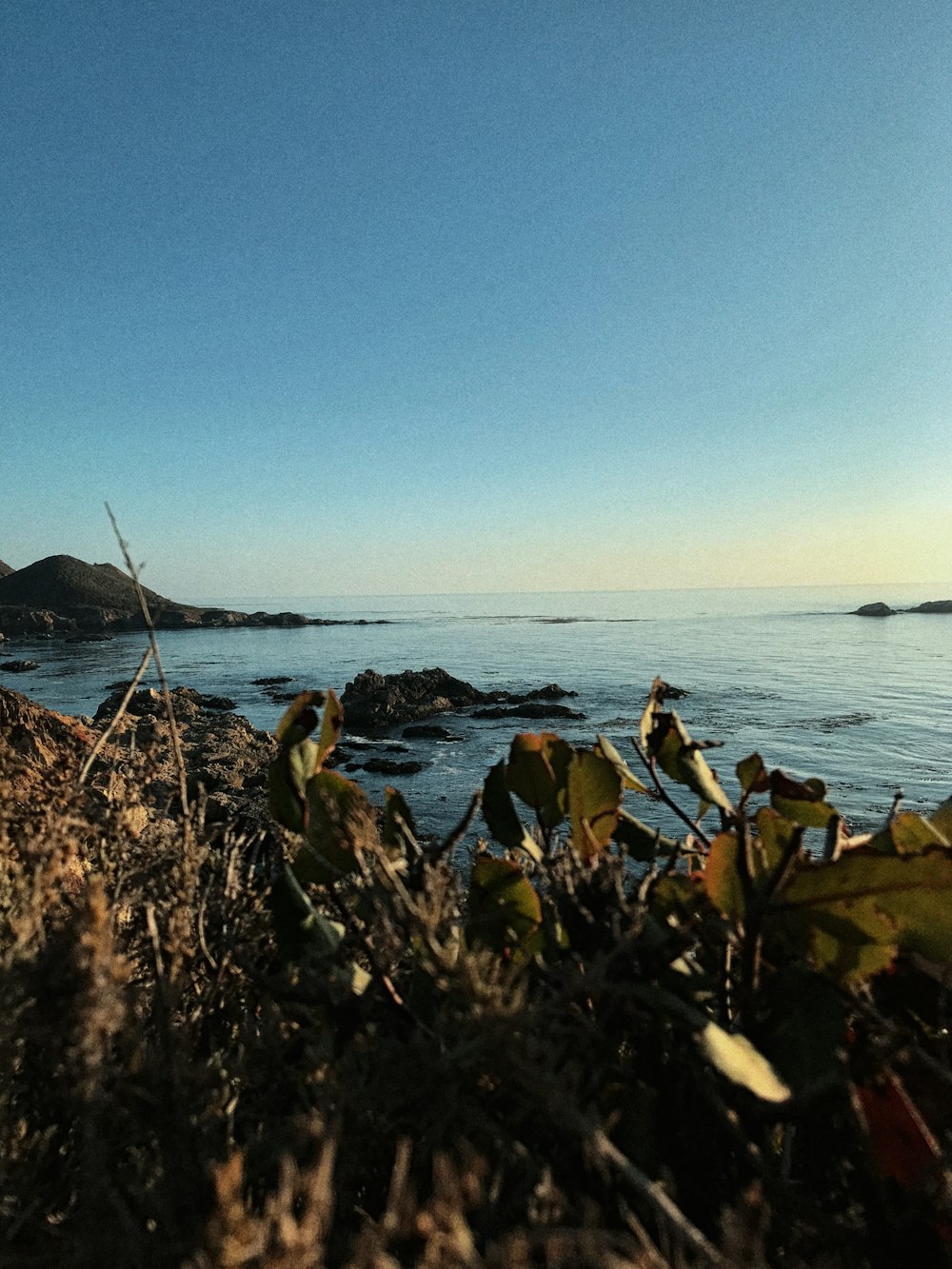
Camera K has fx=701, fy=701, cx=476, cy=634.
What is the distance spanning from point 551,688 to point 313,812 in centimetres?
2799

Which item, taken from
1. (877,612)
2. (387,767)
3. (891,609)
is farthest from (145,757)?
(891,609)

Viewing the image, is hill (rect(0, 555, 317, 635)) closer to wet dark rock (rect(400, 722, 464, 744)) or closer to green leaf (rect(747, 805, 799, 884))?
wet dark rock (rect(400, 722, 464, 744))

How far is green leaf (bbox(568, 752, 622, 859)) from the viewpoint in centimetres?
112

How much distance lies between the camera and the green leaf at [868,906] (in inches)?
29.9

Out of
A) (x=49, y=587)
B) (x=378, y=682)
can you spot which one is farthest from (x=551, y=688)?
(x=49, y=587)

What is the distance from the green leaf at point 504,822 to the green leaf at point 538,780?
Result: 0.03 m

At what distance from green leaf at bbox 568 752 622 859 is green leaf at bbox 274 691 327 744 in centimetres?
45

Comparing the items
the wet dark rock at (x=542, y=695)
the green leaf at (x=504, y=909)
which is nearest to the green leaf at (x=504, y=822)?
the green leaf at (x=504, y=909)

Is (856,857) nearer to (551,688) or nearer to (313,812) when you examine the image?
(313,812)

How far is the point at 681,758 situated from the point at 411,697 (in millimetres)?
25743

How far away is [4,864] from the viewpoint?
1428 millimetres

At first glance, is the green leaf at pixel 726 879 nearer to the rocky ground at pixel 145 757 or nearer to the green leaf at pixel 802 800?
the green leaf at pixel 802 800

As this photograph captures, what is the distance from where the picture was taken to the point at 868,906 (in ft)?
2.49

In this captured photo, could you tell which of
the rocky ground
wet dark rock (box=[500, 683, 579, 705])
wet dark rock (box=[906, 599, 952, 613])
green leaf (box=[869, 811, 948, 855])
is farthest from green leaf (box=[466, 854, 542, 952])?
wet dark rock (box=[906, 599, 952, 613])
